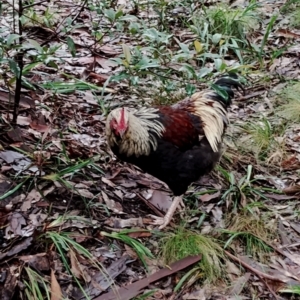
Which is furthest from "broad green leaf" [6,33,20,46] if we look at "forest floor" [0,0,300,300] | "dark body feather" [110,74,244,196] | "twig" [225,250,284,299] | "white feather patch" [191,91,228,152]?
"twig" [225,250,284,299]

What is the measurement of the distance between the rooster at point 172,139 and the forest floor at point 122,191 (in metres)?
0.22

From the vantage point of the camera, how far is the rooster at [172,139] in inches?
130

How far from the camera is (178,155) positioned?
11.5 feet

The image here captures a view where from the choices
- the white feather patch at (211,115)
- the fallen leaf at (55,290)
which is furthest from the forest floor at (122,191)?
the white feather patch at (211,115)

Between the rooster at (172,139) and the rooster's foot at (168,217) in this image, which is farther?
the rooster's foot at (168,217)

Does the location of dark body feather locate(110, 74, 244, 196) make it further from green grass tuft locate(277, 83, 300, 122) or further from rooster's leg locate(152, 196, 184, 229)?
green grass tuft locate(277, 83, 300, 122)

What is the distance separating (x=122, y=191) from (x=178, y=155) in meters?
0.53

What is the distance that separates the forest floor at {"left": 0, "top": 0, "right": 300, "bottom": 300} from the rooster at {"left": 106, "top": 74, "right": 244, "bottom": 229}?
22cm

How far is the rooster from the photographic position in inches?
130

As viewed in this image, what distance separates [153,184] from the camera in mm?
3975

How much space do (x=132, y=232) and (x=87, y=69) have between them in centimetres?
202

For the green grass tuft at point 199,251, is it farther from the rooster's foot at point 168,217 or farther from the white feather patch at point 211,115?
the white feather patch at point 211,115

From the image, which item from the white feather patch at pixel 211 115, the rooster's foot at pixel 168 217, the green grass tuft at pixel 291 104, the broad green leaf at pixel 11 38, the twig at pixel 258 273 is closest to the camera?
the broad green leaf at pixel 11 38

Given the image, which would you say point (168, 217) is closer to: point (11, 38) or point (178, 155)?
point (178, 155)
